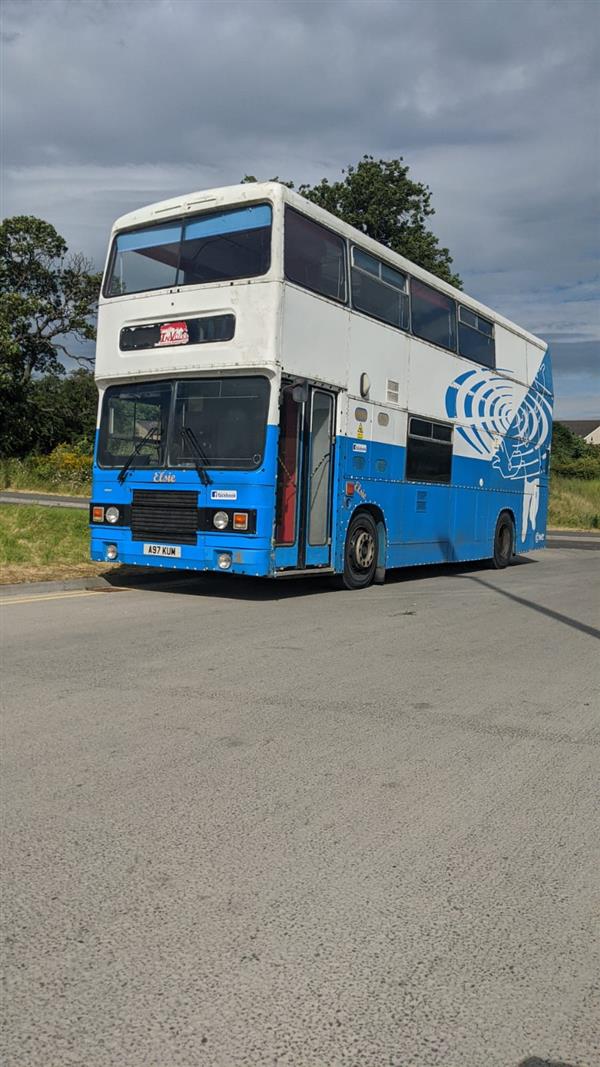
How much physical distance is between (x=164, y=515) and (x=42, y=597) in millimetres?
1711

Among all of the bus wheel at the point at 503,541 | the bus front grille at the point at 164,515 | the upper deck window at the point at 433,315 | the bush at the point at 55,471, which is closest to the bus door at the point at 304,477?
the bus front grille at the point at 164,515

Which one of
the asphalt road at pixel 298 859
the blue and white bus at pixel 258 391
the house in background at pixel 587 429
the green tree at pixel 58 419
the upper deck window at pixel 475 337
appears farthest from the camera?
the house in background at pixel 587 429

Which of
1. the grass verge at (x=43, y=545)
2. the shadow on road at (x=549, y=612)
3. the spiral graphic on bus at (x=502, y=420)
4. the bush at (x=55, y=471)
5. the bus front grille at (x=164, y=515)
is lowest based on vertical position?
the shadow on road at (x=549, y=612)

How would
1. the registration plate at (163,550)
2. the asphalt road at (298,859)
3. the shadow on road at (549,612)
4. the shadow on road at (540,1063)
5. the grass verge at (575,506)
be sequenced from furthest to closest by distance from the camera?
the grass verge at (575,506)
the registration plate at (163,550)
the shadow on road at (549,612)
the asphalt road at (298,859)
the shadow on road at (540,1063)

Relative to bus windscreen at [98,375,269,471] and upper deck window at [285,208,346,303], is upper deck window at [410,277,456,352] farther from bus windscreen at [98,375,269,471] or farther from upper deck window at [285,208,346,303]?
bus windscreen at [98,375,269,471]

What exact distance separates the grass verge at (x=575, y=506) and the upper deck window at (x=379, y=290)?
2307 cm

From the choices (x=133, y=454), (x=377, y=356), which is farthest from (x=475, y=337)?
(x=133, y=454)

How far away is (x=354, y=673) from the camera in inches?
277

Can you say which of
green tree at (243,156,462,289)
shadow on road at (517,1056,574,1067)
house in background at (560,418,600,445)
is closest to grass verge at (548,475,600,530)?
green tree at (243,156,462,289)

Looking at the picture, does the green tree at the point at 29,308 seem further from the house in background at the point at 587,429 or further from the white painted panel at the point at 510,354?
the house in background at the point at 587,429

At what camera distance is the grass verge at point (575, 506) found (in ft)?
115

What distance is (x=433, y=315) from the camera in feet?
47.1

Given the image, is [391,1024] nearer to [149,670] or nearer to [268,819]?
[268,819]

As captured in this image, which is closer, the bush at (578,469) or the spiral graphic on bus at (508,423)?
the spiral graphic on bus at (508,423)
